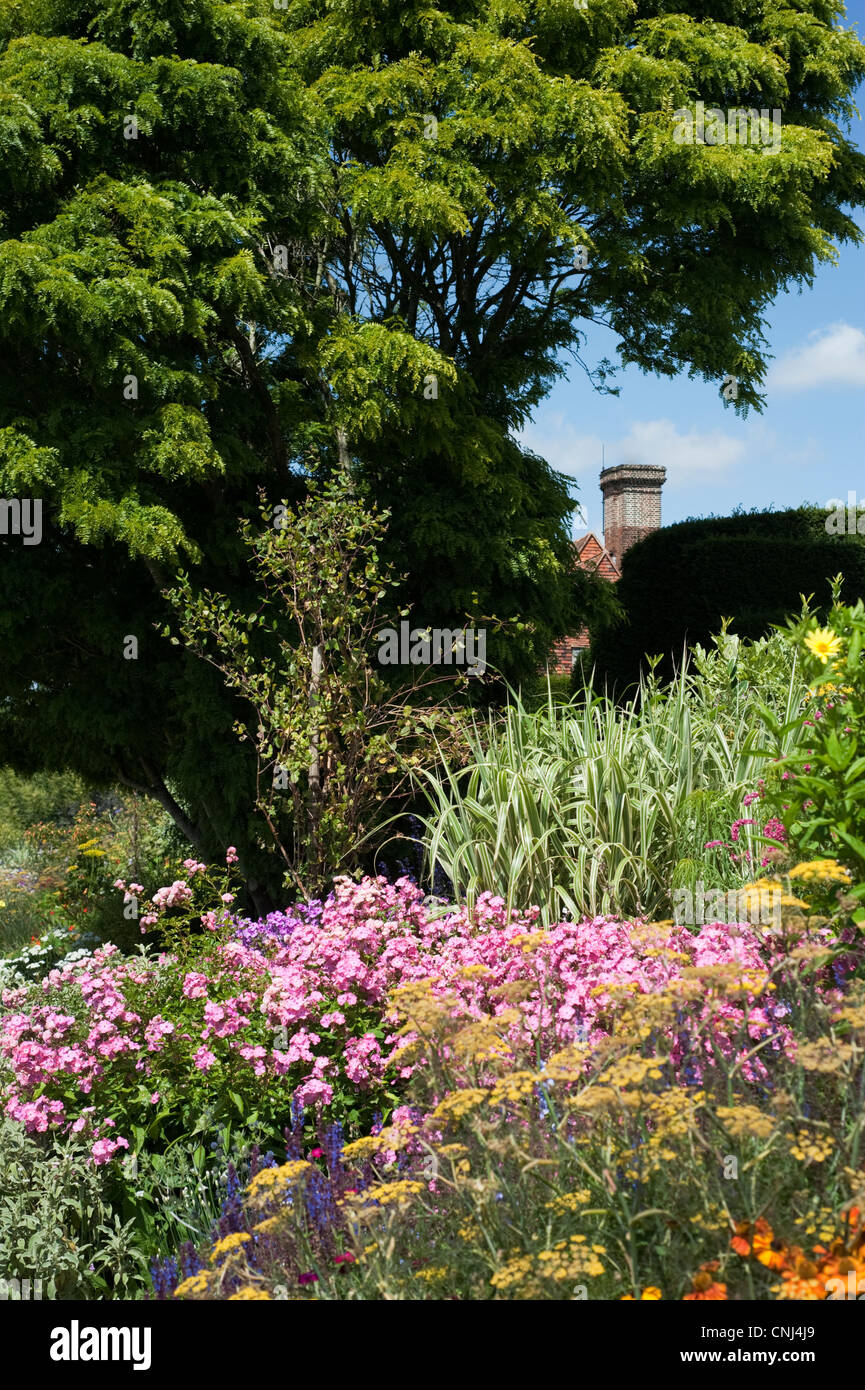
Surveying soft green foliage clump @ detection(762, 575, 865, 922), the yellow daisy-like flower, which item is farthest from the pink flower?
the yellow daisy-like flower

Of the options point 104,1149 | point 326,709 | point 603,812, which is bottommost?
point 104,1149

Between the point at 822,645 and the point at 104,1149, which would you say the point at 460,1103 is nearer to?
the point at 104,1149

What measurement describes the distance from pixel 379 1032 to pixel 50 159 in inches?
208

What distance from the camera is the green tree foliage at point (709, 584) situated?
11.2m

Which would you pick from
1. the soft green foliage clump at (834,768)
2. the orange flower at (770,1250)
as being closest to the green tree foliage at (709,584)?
the soft green foliage clump at (834,768)

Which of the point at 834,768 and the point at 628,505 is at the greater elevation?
the point at 628,505

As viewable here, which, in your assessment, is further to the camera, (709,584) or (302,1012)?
(709,584)

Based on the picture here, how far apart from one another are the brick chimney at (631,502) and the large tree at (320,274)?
8.06 m

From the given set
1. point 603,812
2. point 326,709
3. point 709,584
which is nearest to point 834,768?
point 603,812

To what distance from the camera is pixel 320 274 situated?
26.6 feet

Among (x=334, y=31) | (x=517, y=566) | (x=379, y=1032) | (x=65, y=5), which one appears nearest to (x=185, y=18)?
(x=65, y=5)

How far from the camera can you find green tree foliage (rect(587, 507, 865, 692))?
36.8 ft

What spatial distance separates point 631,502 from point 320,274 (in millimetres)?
10567

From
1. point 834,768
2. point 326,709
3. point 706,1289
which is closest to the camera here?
point 706,1289
